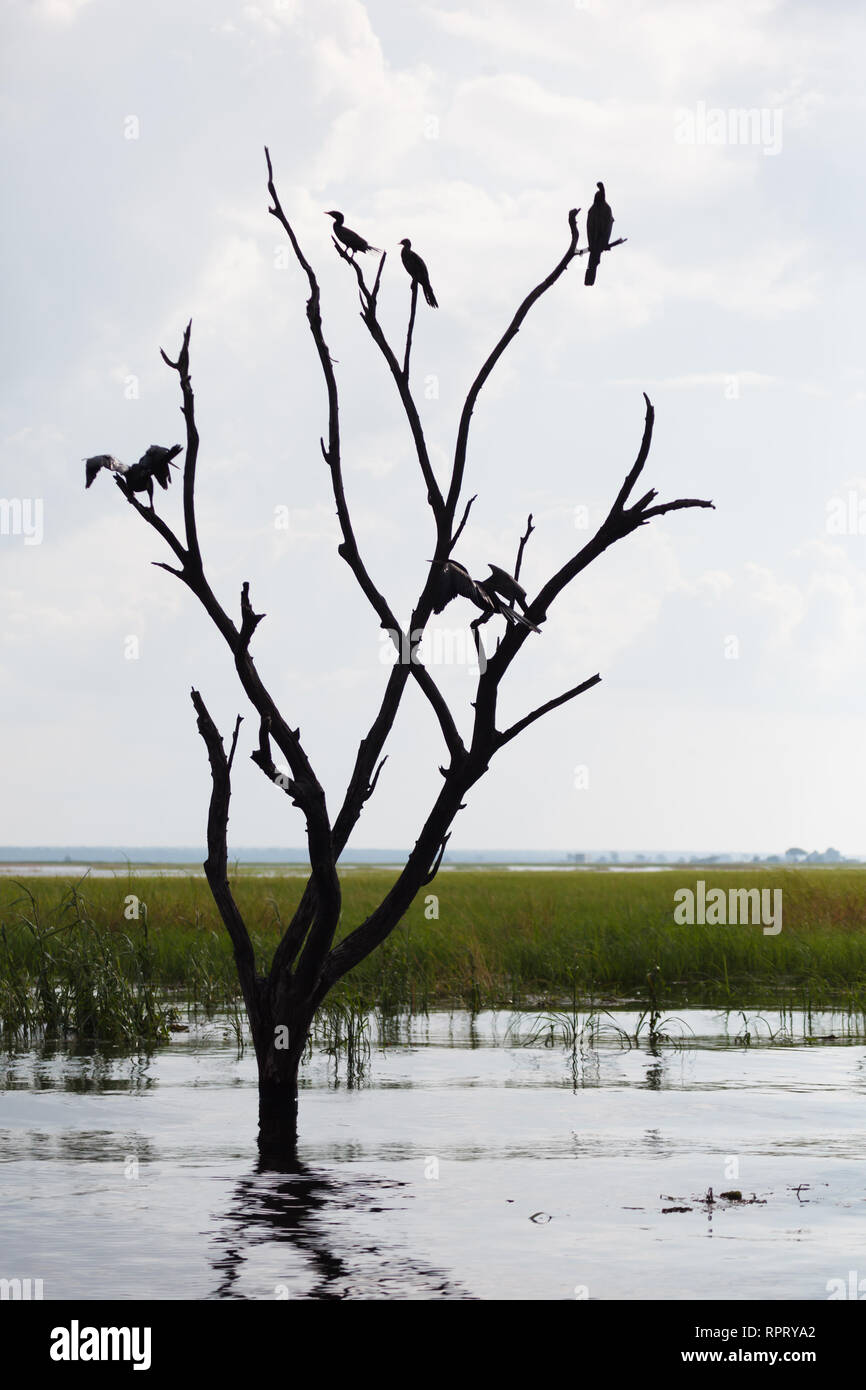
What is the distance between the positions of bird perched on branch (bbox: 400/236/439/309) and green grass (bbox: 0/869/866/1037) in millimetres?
6020

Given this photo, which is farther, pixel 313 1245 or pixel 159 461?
pixel 159 461

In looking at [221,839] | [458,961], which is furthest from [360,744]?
[458,961]

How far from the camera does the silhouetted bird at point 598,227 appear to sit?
30.2ft

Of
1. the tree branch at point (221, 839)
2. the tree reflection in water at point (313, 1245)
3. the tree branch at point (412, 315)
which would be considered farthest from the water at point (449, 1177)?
the tree branch at point (412, 315)

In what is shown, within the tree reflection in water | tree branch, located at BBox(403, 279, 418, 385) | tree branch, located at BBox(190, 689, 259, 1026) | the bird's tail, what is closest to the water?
the tree reflection in water

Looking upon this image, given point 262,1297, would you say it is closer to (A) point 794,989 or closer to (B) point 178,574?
(B) point 178,574

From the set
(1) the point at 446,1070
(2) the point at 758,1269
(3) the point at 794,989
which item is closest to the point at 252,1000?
(1) the point at 446,1070

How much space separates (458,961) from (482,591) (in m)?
10.3

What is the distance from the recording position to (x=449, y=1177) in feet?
28.5

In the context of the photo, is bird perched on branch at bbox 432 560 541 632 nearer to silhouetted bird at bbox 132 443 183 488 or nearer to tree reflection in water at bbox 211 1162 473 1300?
silhouetted bird at bbox 132 443 183 488

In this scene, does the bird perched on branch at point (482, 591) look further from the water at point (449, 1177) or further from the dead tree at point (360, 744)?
the water at point (449, 1177)

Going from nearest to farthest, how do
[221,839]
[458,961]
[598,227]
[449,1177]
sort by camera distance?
[449,1177] → [598,227] → [221,839] → [458,961]

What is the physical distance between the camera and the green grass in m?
13.8

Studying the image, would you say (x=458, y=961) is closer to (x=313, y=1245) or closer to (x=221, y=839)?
(x=221, y=839)
